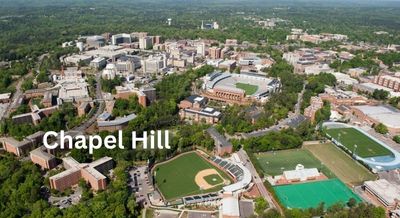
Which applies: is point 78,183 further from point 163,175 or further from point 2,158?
point 2,158

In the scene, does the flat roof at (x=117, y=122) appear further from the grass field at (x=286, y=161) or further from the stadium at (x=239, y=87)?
the grass field at (x=286, y=161)

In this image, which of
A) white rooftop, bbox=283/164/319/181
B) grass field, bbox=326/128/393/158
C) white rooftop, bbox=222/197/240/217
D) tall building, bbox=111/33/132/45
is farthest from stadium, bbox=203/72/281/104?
tall building, bbox=111/33/132/45

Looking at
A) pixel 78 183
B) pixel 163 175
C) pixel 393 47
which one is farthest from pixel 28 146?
pixel 393 47

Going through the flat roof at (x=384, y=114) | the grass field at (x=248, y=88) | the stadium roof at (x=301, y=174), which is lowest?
the stadium roof at (x=301, y=174)

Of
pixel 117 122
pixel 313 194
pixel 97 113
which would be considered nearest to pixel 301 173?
pixel 313 194

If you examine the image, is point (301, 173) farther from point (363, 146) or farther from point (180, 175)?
point (363, 146)

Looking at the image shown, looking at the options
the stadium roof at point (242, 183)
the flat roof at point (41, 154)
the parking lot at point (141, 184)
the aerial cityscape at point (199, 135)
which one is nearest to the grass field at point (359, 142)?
the aerial cityscape at point (199, 135)
